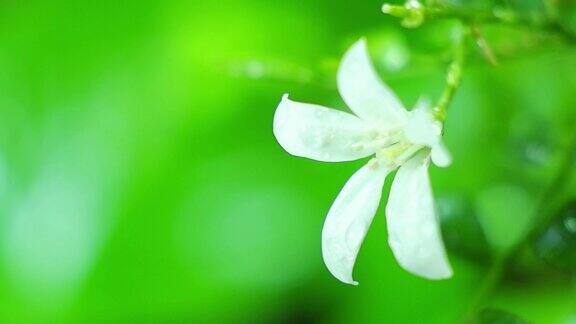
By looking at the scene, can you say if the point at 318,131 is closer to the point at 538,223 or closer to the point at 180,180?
the point at 538,223

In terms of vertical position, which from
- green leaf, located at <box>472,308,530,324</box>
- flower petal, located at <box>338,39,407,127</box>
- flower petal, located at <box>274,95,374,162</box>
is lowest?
green leaf, located at <box>472,308,530,324</box>

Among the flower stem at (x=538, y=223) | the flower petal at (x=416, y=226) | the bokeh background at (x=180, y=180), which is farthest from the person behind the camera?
the bokeh background at (x=180, y=180)

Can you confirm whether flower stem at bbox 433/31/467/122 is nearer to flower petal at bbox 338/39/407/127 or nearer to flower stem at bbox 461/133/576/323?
flower petal at bbox 338/39/407/127

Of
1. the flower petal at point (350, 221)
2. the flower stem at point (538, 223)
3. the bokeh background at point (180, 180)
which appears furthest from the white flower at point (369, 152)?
the bokeh background at point (180, 180)

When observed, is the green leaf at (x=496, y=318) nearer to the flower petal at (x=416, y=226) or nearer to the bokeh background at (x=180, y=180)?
the flower petal at (x=416, y=226)

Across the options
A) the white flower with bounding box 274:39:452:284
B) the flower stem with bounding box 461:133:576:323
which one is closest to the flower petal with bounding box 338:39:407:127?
the white flower with bounding box 274:39:452:284

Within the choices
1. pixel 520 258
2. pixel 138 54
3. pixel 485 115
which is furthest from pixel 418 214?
pixel 138 54

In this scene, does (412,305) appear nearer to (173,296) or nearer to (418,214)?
(173,296)
